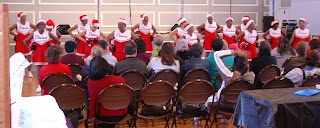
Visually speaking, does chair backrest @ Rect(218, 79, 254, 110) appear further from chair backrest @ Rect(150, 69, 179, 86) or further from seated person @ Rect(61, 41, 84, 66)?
seated person @ Rect(61, 41, 84, 66)

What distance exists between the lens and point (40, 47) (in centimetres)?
738

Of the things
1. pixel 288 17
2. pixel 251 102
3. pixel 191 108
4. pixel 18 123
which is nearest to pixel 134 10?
pixel 288 17

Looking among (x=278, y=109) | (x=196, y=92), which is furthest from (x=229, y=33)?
(x=278, y=109)

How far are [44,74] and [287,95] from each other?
9.08ft

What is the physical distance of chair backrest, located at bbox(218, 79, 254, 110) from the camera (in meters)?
3.77

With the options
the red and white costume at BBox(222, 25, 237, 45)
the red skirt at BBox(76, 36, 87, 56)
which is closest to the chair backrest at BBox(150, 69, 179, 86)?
the red skirt at BBox(76, 36, 87, 56)

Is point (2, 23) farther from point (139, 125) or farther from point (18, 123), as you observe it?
point (139, 125)

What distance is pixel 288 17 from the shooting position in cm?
1168

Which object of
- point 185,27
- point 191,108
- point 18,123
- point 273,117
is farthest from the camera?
point 185,27

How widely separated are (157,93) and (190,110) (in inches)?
20.9

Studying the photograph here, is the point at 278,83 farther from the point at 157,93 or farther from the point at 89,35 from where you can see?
the point at 89,35

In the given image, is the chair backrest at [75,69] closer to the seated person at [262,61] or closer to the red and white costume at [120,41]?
the seated person at [262,61]

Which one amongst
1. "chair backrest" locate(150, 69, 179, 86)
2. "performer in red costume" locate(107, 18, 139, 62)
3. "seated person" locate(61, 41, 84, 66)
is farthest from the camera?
"performer in red costume" locate(107, 18, 139, 62)

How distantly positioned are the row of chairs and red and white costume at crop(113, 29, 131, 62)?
3947 mm
